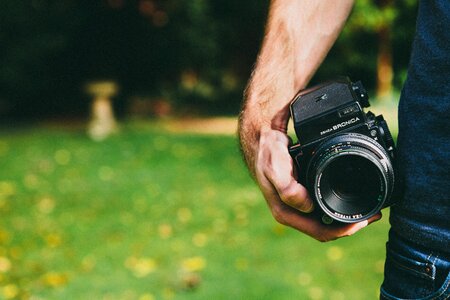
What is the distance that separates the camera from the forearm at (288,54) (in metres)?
1.49

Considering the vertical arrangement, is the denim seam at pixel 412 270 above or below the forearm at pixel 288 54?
below

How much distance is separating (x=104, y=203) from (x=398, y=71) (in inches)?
639

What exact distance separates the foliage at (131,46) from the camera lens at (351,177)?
12.1 metres

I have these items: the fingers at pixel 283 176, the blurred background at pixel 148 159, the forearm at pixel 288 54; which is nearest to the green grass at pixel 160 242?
the blurred background at pixel 148 159

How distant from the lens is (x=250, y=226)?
17.7 feet

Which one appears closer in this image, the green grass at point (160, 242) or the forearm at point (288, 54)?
A: the forearm at point (288, 54)

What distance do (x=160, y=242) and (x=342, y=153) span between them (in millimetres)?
3780

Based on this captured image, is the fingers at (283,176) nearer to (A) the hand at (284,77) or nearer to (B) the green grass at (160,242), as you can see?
(A) the hand at (284,77)

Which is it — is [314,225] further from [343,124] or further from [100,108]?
[100,108]

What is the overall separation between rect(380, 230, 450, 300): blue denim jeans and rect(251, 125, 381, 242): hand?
9cm

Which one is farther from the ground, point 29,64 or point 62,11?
point 62,11

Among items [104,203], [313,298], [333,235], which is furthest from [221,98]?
[333,235]

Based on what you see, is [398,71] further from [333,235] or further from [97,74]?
[333,235]

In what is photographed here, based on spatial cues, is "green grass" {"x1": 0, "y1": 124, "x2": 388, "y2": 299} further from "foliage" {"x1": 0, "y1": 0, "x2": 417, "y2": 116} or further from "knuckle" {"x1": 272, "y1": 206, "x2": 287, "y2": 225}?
"foliage" {"x1": 0, "y1": 0, "x2": 417, "y2": 116}
